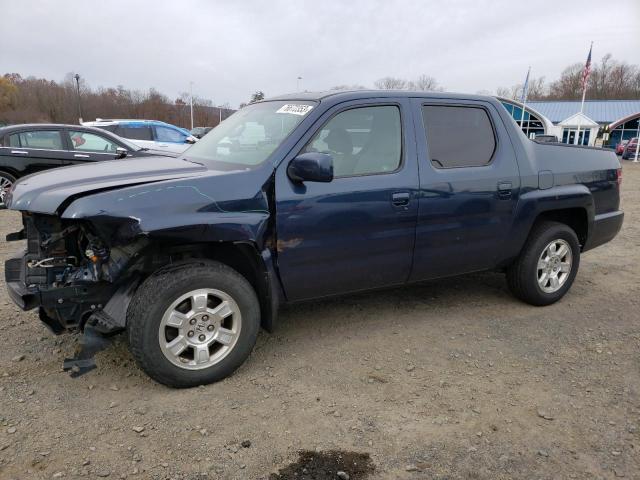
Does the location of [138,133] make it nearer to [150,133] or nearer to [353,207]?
[150,133]

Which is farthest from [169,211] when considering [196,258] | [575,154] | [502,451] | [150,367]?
[575,154]

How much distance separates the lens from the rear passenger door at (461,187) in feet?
12.4

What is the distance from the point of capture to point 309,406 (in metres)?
2.99

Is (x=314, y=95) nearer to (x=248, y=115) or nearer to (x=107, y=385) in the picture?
(x=248, y=115)

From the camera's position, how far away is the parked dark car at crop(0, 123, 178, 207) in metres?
8.75

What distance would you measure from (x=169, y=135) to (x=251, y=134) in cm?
1249

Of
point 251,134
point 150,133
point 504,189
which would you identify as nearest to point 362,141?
point 251,134

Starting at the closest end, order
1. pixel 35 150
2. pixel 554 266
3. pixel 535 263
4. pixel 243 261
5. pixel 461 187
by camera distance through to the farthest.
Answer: pixel 243 261, pixel 461 187, pixel 535 263, pixel 554 266, pixel 35 150

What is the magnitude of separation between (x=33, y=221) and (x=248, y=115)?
1.79m

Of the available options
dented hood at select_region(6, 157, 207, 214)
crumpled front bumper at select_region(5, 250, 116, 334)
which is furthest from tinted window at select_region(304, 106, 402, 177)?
crumpled front bumper at select_region(5, 250, 116, 334)

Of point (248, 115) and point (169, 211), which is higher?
point (248, 115)

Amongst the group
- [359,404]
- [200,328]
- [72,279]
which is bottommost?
[359,404]

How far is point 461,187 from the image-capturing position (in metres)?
3.87

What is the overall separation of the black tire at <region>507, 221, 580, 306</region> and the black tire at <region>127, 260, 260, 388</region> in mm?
2551
